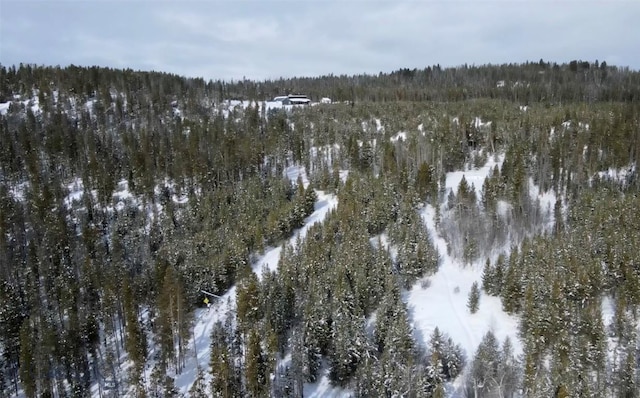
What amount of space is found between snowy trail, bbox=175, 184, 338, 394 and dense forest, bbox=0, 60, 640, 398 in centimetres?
90

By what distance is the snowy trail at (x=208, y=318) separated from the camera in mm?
56625

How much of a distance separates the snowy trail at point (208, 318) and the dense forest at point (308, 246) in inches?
35.5

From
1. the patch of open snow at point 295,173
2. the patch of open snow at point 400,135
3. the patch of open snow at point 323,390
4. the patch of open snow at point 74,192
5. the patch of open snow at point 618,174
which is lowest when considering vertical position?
the patch of open snow at point 323,390

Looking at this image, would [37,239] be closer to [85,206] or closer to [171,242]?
[85,206]

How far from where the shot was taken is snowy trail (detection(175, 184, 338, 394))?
56.6 m

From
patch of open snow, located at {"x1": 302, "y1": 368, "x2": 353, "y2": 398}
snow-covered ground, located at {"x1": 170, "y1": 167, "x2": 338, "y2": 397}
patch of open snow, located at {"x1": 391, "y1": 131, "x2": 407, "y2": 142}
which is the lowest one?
patch of open snow, located at {"x1": 302, "y1": 368, "x2": 353, "y2": 398}

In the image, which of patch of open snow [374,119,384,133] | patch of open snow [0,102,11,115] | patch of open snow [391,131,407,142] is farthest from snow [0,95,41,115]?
patch of open snow [391,131,407,142]

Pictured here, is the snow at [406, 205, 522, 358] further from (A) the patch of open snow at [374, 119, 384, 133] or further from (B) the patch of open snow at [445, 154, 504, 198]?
(A) the patch of open snow at [374, 119, 384, 133]

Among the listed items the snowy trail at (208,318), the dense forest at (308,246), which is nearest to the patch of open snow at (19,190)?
the dense forest at (308,246)

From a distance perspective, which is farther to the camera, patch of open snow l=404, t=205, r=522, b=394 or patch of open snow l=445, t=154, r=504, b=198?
patch of open snow l=445, t=154, r=504, b=198

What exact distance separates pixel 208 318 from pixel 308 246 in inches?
730

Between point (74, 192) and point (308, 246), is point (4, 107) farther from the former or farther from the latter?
point (308, 246)

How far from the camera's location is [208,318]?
222 feet

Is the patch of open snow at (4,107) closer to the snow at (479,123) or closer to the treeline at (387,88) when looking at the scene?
the treeline at (387,88)
